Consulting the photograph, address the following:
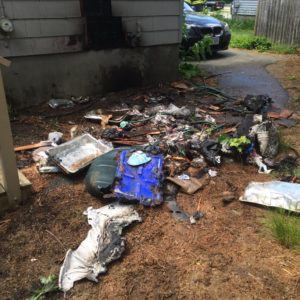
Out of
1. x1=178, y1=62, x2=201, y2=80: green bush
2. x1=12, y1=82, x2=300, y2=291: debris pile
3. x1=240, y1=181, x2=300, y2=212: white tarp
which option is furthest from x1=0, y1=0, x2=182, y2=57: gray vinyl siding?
x1=240, y1=181, x2=300, y2=212: white tarp

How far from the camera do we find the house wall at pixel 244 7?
21156mm

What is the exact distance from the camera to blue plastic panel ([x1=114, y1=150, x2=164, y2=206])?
10.9 ft

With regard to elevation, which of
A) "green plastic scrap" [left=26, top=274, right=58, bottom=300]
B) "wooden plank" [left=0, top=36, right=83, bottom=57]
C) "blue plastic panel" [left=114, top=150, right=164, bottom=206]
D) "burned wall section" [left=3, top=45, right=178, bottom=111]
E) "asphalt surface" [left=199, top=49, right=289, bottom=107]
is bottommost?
"asphalt surface" [left=199, top=49, right=289, bottom=107]

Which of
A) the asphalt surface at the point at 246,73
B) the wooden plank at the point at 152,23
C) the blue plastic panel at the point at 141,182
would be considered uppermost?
A: the wooden plank at the point at 152,23

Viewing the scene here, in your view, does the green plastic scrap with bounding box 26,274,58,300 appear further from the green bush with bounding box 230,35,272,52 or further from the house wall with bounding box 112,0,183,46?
the green bush with bounding box 230,35,272,52

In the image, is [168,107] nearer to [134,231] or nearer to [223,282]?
[134,231]

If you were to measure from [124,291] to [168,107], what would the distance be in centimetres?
407

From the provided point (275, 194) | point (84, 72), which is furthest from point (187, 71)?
point (275, 194)

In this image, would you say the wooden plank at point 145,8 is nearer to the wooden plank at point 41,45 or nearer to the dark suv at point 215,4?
the wooden plank at point 41,45

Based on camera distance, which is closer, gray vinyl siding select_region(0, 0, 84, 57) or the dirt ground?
the dirt ground

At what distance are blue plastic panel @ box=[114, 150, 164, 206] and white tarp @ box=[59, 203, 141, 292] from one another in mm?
133

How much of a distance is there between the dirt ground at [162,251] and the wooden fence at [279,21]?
10822 mm

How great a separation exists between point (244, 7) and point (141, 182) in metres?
21.1

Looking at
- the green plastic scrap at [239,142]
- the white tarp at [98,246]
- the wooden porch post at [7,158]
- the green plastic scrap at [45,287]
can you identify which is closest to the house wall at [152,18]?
the green plastic scrap at [239,142]
